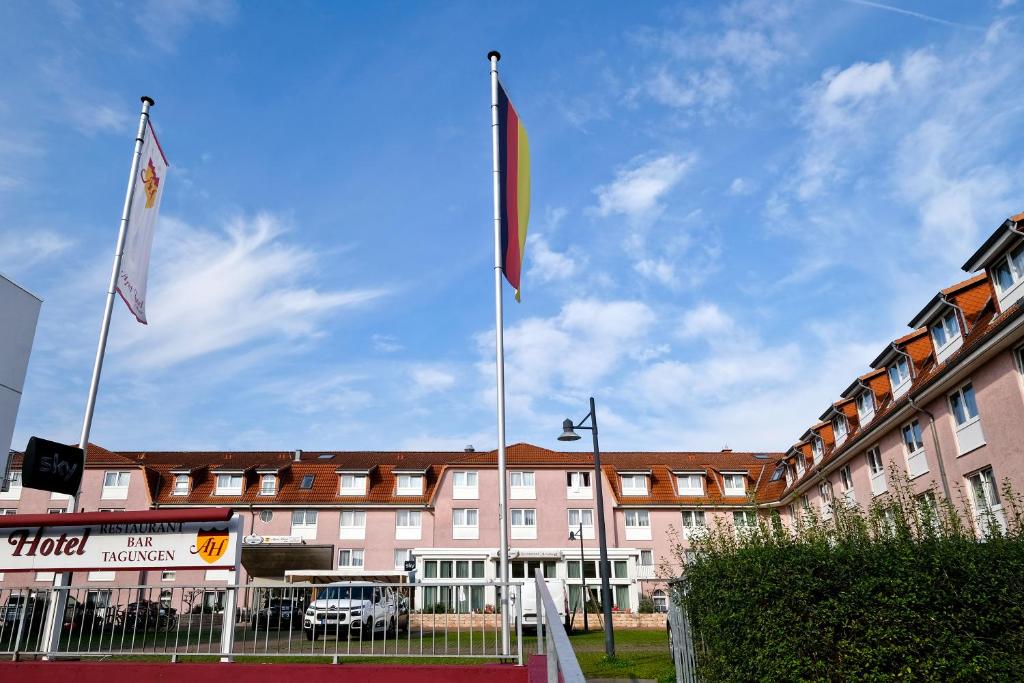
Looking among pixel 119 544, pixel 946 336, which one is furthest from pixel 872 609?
pixel 946 336

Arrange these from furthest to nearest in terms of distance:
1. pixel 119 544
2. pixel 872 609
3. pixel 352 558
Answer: pixel 352 558, pixel 119 544, pixel 872 609

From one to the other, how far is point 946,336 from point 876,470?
734cm

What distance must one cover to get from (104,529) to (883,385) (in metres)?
28.9

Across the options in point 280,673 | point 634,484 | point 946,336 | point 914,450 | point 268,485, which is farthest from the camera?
point 634,484

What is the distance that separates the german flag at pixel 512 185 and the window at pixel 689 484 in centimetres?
3812

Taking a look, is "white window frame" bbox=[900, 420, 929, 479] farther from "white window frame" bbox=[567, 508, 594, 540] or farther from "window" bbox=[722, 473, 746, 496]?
"window" bbox=[722, 473, 746, 496]

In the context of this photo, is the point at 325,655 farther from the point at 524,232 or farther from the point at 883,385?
the point at 883,385

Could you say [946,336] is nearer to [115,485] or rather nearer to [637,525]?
[637,525]

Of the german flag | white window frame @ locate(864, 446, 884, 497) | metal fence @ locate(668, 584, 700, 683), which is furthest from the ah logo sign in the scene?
white window frame @ locate(864, 446, 884, 497)

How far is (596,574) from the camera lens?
1759 inches

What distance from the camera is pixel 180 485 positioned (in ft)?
161

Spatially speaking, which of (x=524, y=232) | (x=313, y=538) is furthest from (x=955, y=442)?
(x=313, y=538)

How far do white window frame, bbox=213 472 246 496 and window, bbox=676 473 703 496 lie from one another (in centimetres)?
2863

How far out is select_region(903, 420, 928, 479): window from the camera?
82.6ft
